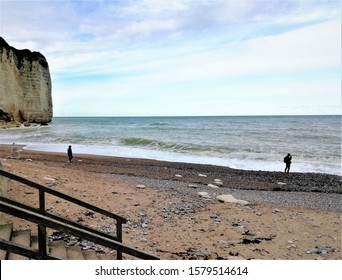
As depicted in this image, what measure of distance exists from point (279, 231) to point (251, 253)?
6.23 feet

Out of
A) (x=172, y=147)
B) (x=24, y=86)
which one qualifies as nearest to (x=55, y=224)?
(x=172, y=147)

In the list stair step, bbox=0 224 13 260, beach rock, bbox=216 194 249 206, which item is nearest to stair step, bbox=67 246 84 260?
stair step, bbox=0 224 13 260

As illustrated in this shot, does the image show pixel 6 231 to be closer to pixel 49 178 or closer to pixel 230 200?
pixel 49 178

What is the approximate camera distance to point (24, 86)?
55.2 meters

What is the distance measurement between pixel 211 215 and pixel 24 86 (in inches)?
2113

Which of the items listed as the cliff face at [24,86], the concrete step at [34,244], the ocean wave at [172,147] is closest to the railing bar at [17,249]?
the concrete step at [34,244]

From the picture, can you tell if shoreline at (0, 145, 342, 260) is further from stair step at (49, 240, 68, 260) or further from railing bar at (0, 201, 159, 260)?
railing bar at (0, 201, 159, 260)

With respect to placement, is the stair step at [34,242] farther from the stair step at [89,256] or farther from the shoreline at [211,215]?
the shoreline at [211,215]

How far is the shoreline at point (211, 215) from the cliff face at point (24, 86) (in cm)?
3539

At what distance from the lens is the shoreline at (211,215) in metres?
7.55

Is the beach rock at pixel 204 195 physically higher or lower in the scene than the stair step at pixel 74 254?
lower

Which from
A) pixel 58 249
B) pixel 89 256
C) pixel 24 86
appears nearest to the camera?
pixel 58 249

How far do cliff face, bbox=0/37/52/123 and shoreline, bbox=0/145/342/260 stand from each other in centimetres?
3539

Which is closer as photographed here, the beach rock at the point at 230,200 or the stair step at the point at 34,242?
the stair step at the point at 34,242
